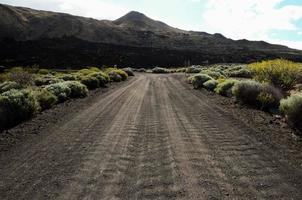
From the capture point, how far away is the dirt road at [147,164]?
23.7ft

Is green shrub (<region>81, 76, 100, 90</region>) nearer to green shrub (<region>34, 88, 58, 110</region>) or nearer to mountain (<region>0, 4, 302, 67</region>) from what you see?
green shrub (<region>34, 88, 58, 110</region>)

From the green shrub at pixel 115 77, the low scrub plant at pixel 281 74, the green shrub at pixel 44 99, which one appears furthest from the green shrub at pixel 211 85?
the green shrub at pixel 115 77

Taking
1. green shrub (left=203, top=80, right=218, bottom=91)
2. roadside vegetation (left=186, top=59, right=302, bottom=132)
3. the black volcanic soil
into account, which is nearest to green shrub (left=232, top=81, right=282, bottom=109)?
roadside vegetation (left=186, top=59, right=302, bottom=132)

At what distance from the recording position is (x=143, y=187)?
24.3 ft

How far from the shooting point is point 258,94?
63.4 feet

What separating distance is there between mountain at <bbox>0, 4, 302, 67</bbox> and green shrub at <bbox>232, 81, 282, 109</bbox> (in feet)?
197

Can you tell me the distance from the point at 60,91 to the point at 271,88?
1136cm

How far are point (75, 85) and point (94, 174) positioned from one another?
17549 mm

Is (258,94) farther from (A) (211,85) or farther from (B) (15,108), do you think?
(B) (15,108)

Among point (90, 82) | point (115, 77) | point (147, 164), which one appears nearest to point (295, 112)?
point (147, 164)

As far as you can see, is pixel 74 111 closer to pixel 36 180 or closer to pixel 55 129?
pixel 55 129

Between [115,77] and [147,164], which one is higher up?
[147,164]

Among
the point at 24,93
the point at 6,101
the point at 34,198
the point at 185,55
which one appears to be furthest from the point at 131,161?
the point at 185,55

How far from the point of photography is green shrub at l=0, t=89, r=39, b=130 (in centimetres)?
1448
